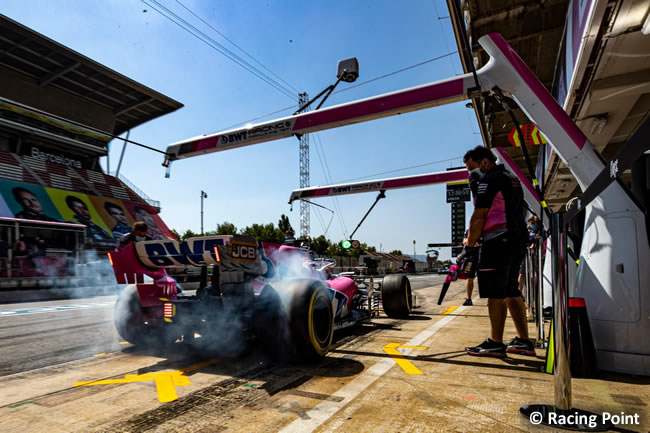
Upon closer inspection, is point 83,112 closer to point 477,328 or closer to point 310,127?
point 310,127

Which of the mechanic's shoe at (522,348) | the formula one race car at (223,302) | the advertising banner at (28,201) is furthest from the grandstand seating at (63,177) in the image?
the mechanic's shoe at (522,348)

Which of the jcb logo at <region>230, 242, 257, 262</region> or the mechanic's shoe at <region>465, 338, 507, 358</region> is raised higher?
the jcb logo at <region>230, 242, 257, 262</region>

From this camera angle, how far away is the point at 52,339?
5.02 metres

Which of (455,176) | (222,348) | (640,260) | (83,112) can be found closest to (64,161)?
(83,112)

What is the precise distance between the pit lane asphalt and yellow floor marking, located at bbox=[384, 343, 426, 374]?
3095 millimetres

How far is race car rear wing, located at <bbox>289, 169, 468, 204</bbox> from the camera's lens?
1161 centimetres

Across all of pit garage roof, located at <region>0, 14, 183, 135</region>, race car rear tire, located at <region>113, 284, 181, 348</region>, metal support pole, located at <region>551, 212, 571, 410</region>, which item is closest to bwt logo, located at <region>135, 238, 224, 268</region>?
race car rear tire, located at <region>113, 284, 181, 348</region>

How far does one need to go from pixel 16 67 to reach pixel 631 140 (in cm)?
4662

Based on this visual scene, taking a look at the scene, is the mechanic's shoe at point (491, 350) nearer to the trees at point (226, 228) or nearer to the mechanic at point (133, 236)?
the mechanic at point (133, 236)

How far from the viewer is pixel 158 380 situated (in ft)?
10.4

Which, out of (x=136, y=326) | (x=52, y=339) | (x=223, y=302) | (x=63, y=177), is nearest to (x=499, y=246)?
(x=223, y=302)

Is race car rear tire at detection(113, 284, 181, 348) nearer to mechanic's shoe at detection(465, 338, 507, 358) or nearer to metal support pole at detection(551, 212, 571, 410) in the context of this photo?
mechanic's shoe at detection(465, 338, 507, 358)

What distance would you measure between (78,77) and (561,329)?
45809mm

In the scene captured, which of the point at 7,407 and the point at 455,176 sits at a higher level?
the point at 455,176
